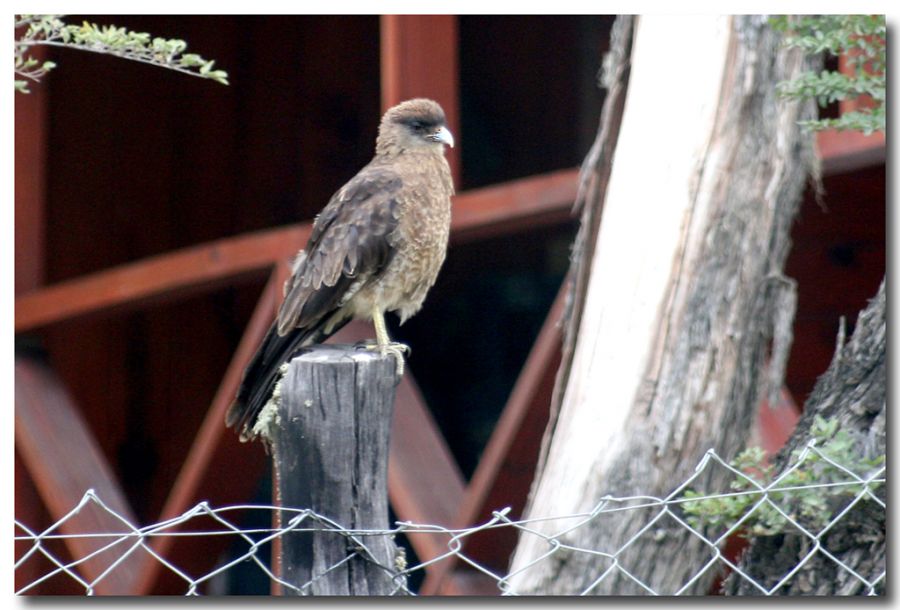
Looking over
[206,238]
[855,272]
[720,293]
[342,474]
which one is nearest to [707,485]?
[720,293]

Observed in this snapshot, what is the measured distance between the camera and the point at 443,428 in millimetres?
8406

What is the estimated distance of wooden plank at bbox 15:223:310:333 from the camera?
5.55m

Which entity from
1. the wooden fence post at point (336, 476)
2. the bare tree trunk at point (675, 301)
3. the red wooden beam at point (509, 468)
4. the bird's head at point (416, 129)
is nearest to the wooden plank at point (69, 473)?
the red wooden beam at point (509, 468)

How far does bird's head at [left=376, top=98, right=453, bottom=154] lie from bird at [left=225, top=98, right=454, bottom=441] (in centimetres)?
4

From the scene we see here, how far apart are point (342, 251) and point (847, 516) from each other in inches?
62.9

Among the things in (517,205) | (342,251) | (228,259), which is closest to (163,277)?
(228,259)

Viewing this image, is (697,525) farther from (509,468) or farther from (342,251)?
(509,468)

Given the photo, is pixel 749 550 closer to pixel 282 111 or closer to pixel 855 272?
pixel 855 272

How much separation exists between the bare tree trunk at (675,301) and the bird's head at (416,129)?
63 centimetres

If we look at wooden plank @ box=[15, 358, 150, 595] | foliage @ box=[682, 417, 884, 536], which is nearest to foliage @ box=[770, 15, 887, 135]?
foliage @ box=[682, 417, 884, 536]

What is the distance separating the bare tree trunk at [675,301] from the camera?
13.3ft

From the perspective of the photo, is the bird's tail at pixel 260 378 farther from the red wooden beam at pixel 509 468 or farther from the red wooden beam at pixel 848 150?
the red wooden beam at pixel 848 150

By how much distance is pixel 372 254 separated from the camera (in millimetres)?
3754

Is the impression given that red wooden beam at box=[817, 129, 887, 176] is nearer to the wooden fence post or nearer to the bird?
the bird
